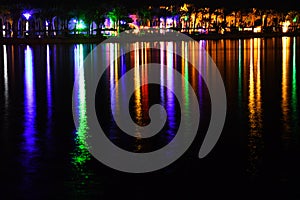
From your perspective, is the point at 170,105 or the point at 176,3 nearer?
the point at 170,105

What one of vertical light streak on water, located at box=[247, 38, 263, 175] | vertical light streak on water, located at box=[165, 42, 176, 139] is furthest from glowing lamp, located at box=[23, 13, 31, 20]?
vertical light streak on water, located at box=[247, 38, 263, 175]

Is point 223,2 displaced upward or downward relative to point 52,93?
upward

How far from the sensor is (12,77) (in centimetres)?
2764

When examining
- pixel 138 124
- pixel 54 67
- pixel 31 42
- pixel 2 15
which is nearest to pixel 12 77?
pixel 54 67

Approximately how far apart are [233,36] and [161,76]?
7388cm

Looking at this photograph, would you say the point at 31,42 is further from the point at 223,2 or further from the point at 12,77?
the point at 223,2

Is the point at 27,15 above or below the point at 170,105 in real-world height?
above

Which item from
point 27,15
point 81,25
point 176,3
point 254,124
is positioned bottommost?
point 254,124

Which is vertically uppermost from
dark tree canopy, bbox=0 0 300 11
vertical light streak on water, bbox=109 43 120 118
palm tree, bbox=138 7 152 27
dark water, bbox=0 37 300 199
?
dark tree canopy, bbox=0 0 300 11

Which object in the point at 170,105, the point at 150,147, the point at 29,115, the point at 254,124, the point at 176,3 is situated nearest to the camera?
the point at 150,147

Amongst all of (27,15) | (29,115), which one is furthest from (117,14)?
(29,115)

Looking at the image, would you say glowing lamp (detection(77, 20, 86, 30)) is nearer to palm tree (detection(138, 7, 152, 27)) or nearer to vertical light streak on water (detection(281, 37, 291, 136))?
palm tree (detection(138, 7, 152, 27))

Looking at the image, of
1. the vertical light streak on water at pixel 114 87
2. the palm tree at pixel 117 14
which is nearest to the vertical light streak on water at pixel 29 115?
the vertical light streak on water at pixel 114 87

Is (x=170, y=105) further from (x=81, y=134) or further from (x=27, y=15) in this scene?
(x=27, y=15)
